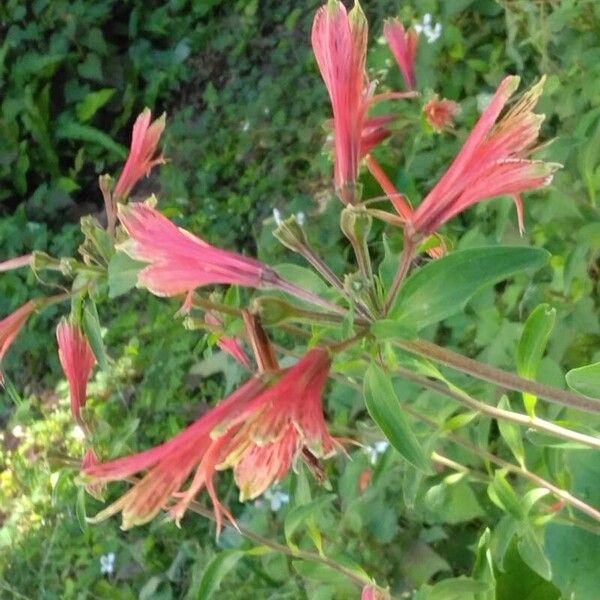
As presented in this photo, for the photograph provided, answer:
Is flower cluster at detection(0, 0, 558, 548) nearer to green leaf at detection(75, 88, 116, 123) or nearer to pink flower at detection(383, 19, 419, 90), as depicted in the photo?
pink flower at detection(383, 19, 419, 90)

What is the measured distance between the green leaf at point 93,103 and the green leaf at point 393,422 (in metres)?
1.98

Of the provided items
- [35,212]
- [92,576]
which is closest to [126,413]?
[92,576]

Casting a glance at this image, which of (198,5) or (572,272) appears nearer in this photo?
(572,272)

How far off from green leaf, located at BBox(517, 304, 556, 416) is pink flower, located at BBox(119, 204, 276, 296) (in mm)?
262

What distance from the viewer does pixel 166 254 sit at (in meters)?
0.52

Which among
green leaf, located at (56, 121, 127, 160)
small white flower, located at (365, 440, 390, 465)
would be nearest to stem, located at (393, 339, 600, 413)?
small white flower, located at (365, 440, 390, 465)

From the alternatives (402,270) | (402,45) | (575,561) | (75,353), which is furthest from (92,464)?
(402,45)

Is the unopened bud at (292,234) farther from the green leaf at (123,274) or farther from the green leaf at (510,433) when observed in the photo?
the green leaf at (510,433)

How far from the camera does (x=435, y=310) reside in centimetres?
54

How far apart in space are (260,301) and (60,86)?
215 centimetres

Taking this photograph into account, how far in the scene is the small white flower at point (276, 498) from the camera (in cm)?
143

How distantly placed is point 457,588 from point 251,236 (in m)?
1.25

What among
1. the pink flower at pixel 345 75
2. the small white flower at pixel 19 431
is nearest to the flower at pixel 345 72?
the pink flower at pixel 345 75

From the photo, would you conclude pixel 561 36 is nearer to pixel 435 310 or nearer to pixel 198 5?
pixel 435 310
